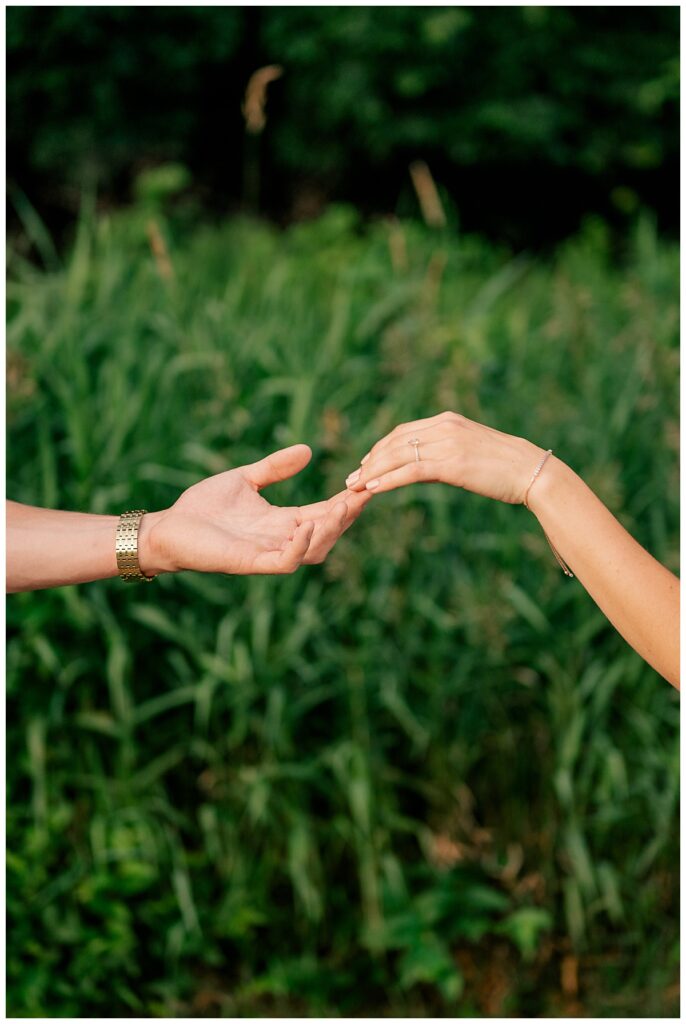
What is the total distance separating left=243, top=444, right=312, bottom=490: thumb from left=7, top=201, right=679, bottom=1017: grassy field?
948 mm

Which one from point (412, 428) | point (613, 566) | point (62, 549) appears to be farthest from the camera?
point (62, 549)

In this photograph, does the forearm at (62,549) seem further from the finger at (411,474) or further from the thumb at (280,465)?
the finger at (411,474)

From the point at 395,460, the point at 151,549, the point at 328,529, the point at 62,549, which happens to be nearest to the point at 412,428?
the point at 395,460

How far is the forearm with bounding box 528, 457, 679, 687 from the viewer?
130 cm

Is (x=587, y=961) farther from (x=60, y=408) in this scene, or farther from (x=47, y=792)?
(x=60, y=408)

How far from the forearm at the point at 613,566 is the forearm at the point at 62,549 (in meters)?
0.63

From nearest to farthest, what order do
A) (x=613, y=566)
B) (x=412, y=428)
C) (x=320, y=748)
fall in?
(x=613, y=566)
(x=412, y=428)
(x=320, y=748)

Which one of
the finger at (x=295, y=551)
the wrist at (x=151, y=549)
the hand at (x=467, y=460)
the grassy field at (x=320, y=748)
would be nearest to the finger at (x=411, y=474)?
the hand at (x=467, y=460)

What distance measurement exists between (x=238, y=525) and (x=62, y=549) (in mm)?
287

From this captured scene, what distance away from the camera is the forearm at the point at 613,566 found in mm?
1300

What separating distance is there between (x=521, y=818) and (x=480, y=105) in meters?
5.34

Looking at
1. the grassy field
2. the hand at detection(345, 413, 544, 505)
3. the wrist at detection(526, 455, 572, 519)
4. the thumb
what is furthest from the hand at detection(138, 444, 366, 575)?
the grassy field

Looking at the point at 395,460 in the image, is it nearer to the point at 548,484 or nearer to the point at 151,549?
the point at 548,484

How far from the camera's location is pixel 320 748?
2639 millimetres
